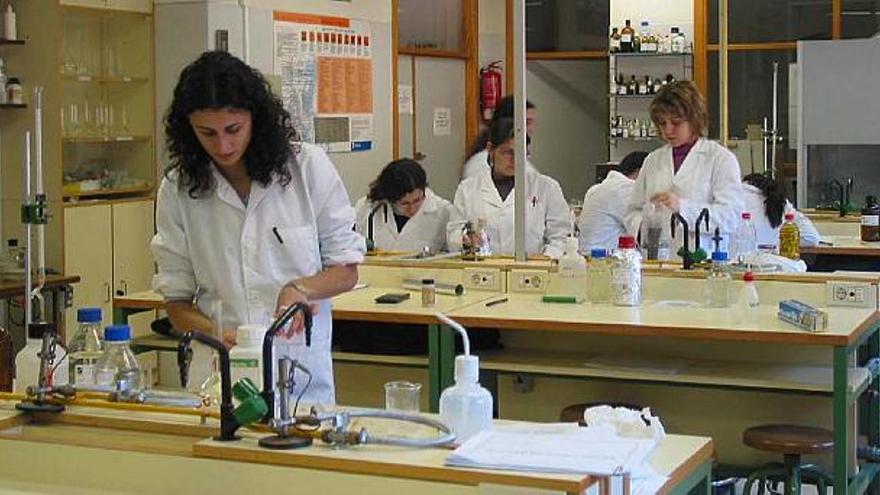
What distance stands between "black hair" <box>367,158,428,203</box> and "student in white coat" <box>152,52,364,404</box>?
278 centimetres

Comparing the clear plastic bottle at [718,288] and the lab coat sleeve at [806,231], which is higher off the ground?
the lab coat sleeve at [806,231]

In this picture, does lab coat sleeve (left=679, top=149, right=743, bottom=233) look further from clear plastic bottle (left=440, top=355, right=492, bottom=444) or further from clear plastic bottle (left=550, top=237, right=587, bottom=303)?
clear plastic bottle (left=440, top=355, right=492, bottom=444)

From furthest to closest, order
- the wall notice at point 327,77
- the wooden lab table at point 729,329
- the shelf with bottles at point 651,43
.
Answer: the shelf with bottles at point 651,43, the wall notice at point 327,77, the wooden lab table at point 729,329

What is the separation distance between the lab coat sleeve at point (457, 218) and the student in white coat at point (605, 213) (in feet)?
1.65

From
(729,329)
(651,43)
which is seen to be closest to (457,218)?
(729,329)

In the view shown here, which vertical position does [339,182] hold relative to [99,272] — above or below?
above

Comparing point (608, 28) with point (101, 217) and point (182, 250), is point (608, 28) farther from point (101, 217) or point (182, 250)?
point (182, 250)

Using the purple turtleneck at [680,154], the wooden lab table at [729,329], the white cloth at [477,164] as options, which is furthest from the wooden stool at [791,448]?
the white cloth at [477,164]

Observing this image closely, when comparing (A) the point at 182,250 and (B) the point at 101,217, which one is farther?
(B) the point at 101,217

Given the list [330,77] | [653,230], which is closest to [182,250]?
[653,230]

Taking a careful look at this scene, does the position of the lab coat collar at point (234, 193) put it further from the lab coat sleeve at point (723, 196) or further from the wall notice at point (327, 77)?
the wall notice at point (327, 77)

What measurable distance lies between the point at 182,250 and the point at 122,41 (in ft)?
15.1

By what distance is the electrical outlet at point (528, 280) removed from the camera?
5.00 meters

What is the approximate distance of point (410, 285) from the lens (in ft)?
17.2
